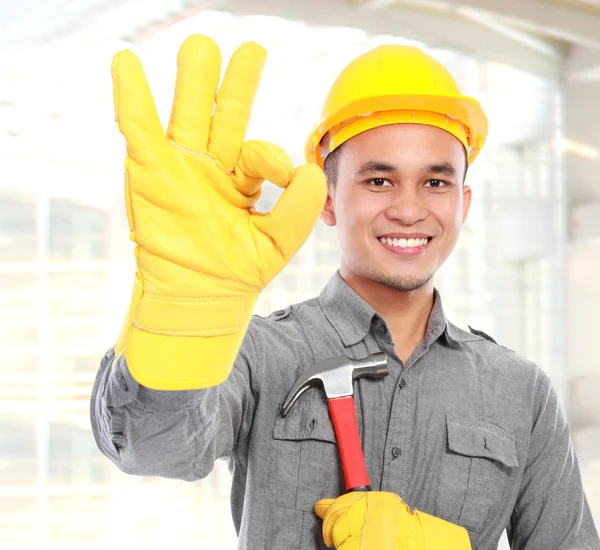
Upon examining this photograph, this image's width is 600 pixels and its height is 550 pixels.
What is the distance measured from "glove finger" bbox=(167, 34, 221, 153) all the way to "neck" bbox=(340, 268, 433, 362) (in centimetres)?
64

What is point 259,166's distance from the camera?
1.01 m

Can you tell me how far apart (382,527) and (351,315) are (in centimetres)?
47

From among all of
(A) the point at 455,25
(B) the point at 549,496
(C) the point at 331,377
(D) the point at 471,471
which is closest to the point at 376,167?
(C) the point at 331,377

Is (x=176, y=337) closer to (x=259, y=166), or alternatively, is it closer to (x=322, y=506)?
(x=259, y=166)

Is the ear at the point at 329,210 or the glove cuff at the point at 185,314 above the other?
the ear at the point at 329,210

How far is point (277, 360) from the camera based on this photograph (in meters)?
1.46

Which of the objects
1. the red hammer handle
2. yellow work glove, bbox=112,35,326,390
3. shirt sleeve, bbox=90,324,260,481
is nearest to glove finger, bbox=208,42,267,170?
yellow work glove, bbox=112,35,326,390

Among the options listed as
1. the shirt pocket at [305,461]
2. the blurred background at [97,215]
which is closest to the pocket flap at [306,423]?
the shirt pocket at [305,461]

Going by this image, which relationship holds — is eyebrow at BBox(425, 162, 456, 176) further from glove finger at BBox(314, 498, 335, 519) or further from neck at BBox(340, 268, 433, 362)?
glove finger at BBox(314, 498, 335, 519)

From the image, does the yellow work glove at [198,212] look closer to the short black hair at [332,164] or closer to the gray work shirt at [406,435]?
the gray work shirt at [406,435]

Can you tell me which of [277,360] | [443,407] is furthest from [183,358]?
[443,407]

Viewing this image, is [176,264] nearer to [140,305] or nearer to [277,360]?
[140,305]

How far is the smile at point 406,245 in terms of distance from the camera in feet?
4.83

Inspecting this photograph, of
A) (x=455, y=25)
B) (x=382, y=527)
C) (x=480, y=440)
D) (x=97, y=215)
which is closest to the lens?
(x=382, y=527)
